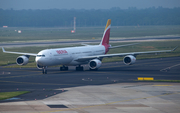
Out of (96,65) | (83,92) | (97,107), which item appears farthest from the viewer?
(96,65)

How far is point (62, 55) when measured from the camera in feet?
172

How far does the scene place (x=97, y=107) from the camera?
27.4 metres

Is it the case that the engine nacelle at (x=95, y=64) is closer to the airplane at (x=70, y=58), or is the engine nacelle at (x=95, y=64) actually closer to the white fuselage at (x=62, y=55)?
the airplane at (x=70, y=58)

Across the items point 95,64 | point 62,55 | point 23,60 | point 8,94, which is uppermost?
point 62,55

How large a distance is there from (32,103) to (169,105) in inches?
509

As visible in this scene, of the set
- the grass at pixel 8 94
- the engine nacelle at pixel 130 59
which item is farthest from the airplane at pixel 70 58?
the grass at pixel 8 94

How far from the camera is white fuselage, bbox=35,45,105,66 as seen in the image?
50000 mm

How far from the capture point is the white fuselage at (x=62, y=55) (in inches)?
1969

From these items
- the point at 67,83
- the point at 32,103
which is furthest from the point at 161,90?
the point at 32,103

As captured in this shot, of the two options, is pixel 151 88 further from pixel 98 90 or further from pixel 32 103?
pixel 32 103

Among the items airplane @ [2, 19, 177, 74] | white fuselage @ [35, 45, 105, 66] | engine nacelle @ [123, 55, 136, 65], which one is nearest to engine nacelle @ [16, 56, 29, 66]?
airplane @ [2, 19, 177, 74]

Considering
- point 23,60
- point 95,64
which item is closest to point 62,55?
point 95,64

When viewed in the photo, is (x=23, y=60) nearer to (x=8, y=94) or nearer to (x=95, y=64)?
(x=95, y=64)

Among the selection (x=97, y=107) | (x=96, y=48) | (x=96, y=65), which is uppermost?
(x=96, y=48)
